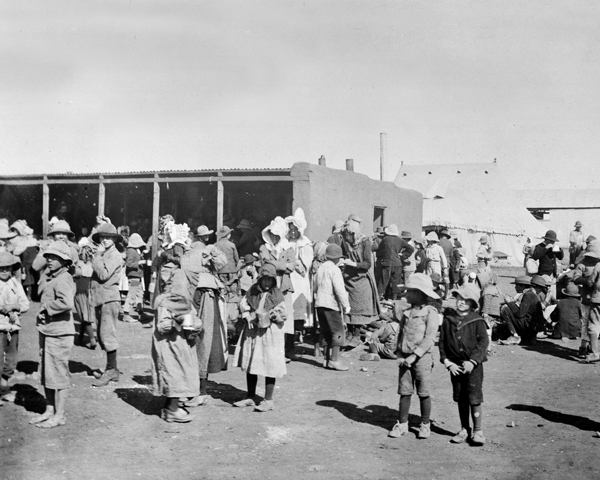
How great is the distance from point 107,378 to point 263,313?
226 centimetres

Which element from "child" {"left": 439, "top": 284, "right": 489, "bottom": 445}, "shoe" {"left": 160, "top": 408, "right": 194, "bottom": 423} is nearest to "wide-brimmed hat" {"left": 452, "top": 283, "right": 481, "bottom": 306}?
"child" {"left": 439, "top": 284, "right": 489, "bottom": 445}

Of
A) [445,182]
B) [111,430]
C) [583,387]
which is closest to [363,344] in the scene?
[583,387]

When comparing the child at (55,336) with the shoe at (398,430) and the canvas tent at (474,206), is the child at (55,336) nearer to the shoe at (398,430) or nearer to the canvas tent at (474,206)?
the shoe at (398,430)

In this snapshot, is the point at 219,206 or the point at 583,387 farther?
the point at 219,206

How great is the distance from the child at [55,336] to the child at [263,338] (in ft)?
5.74

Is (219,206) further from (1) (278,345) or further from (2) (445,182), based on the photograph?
(2) (445,182)

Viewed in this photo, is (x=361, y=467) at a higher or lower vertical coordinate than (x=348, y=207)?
lower

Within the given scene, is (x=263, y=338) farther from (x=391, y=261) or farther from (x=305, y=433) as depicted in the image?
(x=391, y=261)

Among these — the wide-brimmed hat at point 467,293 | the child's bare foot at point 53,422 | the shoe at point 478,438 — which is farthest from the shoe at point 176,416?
the wide-brimmed hat at point 467,293

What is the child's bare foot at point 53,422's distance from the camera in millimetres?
6148

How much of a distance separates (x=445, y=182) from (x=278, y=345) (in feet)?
110

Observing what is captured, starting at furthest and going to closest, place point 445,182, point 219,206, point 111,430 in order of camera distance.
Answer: point 445,182
point 219,206
point 111,430

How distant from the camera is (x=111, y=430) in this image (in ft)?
20.4

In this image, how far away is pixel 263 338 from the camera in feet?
22.8
